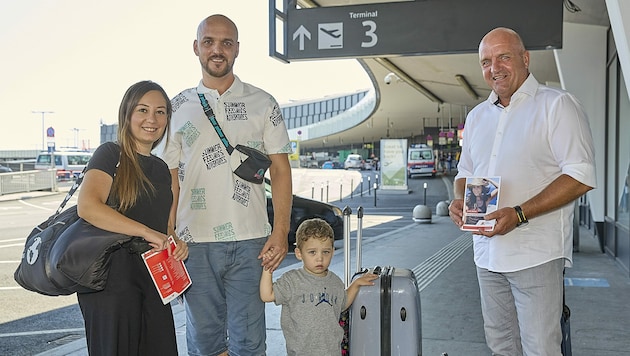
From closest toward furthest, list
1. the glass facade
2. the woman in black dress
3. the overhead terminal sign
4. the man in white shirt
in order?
the woman in black dress < the man in white shirt < the overhead terminal sign < the glass facade

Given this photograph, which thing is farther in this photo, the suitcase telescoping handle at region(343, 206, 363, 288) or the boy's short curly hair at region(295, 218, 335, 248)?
the suitcase telescoping handle at region(343, 206, 363, 288)

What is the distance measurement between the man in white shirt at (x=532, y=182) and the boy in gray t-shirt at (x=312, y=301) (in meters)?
0.88

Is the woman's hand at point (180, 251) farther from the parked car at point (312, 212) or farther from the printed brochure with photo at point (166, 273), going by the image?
the parked car at point (312, 212)

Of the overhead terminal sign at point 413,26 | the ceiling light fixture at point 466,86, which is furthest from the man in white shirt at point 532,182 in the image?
the ceiling light fixture at point 466,86

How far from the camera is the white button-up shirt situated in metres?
2.97

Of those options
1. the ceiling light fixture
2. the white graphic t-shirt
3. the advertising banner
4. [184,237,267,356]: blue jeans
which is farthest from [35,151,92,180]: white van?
[184,237,267,356]: blue jeans

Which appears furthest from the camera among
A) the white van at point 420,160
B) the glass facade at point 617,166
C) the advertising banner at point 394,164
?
the white van at point 420,160

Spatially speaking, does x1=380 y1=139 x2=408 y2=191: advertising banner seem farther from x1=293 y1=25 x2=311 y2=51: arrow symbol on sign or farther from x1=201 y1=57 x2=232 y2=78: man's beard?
x1=201 y1=57 x2=232 y2=78: man's beard

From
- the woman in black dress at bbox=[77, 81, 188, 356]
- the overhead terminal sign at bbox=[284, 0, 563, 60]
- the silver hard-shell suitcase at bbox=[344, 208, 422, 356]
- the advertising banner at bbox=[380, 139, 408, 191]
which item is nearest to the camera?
the woman in black dress at bbox=[77, 81, 188, 356]

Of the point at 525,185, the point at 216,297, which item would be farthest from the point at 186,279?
the point at 525,185

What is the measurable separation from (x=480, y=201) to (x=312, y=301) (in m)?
1.07

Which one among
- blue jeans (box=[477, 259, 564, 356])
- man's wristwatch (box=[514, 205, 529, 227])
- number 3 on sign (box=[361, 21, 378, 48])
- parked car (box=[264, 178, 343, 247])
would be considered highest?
number 3 on sign (box=[361, 21, 378, 48])

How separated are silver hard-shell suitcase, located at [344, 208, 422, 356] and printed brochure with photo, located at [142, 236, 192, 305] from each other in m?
1.19

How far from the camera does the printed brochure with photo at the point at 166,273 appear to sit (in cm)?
285
